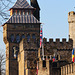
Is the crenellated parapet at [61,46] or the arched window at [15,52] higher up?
the crenellated parapet at [61,46]

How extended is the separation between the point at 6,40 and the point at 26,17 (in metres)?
6.73

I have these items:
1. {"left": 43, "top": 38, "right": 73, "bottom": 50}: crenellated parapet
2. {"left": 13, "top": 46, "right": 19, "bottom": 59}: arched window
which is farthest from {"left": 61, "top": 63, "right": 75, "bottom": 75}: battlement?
{"left": 13, "top": 46, "right": 19, "bottom": 59}: arched window

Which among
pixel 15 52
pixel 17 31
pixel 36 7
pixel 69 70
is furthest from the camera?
pixel 36 7

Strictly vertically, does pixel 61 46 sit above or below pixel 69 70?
below

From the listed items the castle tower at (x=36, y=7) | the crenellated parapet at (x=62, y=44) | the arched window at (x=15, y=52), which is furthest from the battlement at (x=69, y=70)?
the castle tower at (x=36, y=7)

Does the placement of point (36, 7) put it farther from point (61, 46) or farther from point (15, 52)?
point (61, 46)

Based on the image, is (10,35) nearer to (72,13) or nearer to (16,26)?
Result: (16,26)

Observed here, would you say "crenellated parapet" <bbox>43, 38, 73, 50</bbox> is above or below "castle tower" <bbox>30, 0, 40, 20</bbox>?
below

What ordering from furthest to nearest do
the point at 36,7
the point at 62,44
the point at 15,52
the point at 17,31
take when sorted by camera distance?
the point at 36,7, the point at 17,31, the point at 15,52, the point at 62,44

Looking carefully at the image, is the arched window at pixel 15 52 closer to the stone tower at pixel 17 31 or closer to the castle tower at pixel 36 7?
the stone tower at pixel 17 31

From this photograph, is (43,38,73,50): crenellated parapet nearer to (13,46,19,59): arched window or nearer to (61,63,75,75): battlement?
(13,46,19,59): arched window

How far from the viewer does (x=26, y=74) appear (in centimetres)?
8994

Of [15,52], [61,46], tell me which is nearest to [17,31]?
[15,52]

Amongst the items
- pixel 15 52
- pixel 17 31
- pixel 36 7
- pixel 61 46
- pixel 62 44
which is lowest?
pixel 15 52
